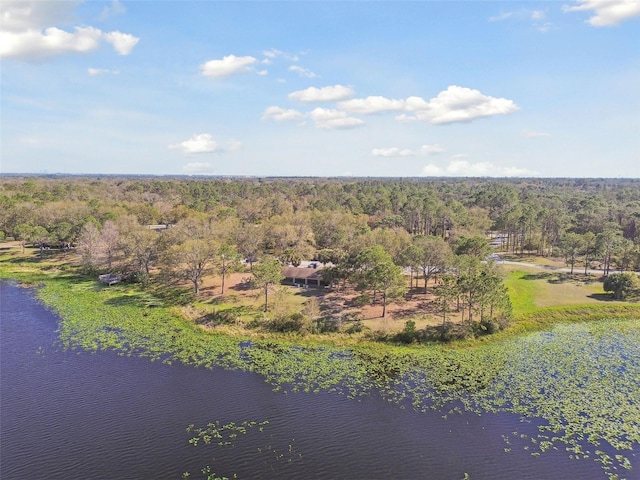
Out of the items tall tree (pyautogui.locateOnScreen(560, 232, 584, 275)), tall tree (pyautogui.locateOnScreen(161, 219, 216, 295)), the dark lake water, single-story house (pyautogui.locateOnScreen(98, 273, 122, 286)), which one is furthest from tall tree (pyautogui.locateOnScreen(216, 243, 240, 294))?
tall tree (pyautogui.locateOnScreen(560, 232, 584, 275))

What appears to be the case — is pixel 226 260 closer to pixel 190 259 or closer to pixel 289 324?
pixel 190 259

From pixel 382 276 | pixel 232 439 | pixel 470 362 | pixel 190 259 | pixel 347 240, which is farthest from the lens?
pixel 347 240

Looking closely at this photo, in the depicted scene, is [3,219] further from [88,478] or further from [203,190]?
[88,478]

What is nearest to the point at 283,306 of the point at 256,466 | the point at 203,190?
the point at 256,466

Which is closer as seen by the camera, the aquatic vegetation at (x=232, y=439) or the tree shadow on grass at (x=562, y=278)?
the aquatic vegetation at (x=232, y=439)

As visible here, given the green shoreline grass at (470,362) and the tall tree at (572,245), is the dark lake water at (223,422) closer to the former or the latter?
the green shoreline grass at (470,362)

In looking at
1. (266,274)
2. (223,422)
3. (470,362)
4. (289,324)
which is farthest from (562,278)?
(223,422)

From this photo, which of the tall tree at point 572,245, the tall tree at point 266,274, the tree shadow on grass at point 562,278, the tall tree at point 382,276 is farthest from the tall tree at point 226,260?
the tall tree at point 572,245

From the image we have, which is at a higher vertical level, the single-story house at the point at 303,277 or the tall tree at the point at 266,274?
the tall tree at the point at 266,274

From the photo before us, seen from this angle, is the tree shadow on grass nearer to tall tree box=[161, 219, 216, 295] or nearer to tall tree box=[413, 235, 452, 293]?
tall tree box=[413, 235, 452, 293]
